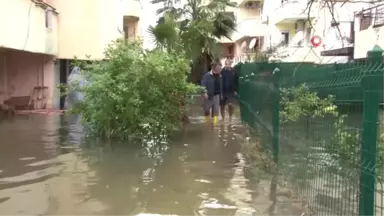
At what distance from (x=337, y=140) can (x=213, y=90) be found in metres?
9.49

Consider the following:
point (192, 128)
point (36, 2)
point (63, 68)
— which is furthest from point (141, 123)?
point (63, 68)

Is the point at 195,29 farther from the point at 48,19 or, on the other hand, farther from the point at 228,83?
the point at 48,19

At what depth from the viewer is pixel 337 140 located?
4254 millimetres

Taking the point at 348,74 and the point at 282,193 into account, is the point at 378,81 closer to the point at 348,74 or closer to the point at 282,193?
the point at 348,74

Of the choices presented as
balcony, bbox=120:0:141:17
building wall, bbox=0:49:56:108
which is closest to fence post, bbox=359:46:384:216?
building wall, bbox=0:49:56:108

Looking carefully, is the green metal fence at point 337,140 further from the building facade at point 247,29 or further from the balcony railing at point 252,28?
the balcony railing at point 252,28

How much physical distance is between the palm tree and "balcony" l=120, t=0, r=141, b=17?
2.29 meters

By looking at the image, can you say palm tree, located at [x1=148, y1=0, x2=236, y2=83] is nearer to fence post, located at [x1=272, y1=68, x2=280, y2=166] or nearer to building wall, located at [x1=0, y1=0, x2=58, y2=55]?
building wall, located at [x1=0, y1=0, x2=58, y2=55]

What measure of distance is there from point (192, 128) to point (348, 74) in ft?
30.1

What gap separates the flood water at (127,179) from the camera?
5.65 metres

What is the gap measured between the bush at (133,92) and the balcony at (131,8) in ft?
60.8

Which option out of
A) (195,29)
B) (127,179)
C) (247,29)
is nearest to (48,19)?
(195,29)

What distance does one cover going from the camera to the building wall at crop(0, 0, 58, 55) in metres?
13.0

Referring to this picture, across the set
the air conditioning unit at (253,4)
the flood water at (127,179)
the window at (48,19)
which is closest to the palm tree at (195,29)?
the flood water at (127,179)
